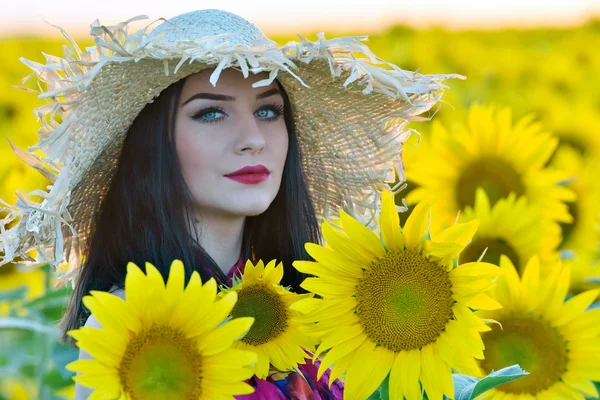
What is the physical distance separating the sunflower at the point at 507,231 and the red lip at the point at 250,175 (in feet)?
2.08

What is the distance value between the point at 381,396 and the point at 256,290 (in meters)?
0.18

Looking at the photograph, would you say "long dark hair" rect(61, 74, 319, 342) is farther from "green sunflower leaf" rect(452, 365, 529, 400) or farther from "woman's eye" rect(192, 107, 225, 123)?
"green sunflower leaf" rect(452, 365, 529, 400)

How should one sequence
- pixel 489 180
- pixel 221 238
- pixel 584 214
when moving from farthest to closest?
pixel 584 214 → pixel 489 180 → pixel 221 238

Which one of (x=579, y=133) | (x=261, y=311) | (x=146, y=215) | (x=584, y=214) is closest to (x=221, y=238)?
(x=146, y=215)

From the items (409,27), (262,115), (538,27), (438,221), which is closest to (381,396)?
(262,115)

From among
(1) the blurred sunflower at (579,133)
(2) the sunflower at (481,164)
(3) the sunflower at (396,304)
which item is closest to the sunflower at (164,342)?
(3) the sunflower at (396,304)

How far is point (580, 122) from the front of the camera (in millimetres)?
3238

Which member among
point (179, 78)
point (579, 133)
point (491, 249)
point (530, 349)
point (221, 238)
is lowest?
point (579, 133)

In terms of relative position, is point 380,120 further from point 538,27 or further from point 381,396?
point 538,27

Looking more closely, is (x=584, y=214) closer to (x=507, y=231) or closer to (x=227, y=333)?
(x=507, y=231)

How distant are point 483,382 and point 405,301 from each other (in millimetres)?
121

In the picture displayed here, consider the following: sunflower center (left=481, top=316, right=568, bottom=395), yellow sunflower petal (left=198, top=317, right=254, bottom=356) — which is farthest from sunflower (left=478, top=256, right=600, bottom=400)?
yellow sunflower petal (left=198, top=317, right=254, bottom=356)

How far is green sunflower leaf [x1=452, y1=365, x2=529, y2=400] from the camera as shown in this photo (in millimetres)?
1116

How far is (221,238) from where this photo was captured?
4.94 feet
